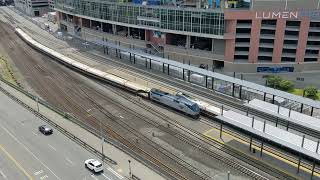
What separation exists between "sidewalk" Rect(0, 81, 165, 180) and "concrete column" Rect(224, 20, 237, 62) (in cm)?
5449

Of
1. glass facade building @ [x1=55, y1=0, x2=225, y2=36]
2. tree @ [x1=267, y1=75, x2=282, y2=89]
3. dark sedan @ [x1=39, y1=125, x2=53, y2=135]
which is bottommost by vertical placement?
dark sedan @ [x1=39, y1=125, x2=53, y2=135]

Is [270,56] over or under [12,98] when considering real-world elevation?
over

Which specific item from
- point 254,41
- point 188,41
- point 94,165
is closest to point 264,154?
point 94,165

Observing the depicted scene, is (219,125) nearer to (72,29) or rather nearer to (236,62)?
(236,62)

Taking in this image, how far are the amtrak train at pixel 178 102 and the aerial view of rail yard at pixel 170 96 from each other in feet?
1.01

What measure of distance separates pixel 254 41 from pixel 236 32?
603 cm

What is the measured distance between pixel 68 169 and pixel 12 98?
127 feet

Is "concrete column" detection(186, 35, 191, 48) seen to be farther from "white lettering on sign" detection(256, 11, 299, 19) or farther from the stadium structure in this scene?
"white lettering on sign" detection(256, 11, 299, 19)

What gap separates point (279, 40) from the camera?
339ft

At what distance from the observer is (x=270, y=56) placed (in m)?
105

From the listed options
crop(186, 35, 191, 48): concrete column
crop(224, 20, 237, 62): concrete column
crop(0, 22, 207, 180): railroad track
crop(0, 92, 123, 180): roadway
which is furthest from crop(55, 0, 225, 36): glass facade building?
crop(0, 92, 123, 180): roadway

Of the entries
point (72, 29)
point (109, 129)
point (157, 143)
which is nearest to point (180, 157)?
point (157, 143)

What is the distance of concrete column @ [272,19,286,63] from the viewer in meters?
101

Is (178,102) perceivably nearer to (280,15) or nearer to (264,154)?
(264,154)
